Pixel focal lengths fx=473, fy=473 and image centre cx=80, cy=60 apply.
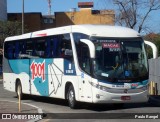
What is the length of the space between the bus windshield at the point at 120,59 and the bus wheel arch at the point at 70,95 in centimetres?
188

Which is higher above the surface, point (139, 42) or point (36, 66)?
point (139, 42)

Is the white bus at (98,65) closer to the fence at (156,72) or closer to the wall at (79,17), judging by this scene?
the fence at (156,72)

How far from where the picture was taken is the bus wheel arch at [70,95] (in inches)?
742

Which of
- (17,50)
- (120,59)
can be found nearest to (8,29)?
(17,50)

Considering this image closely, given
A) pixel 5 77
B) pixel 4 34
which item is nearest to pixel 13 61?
pixel 5 77

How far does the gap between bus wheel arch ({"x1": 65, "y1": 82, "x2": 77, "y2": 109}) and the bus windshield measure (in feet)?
6.17

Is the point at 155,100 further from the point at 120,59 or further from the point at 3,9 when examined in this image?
the point at 3,9

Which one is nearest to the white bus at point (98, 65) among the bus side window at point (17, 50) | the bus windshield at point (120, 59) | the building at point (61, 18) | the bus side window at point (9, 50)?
the bus windshield at point (120, 59)

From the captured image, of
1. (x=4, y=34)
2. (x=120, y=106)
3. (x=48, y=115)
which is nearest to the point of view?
(x=48, y=115)

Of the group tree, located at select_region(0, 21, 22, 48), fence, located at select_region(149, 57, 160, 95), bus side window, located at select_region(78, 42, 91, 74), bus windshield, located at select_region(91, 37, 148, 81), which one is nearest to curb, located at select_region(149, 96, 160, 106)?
fence, located at select_region(149, 57, 160, 95)

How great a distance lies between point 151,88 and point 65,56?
912cm

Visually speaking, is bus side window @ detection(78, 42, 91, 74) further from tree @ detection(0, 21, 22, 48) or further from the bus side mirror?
tree @ detection(0, 21, 22, 48)

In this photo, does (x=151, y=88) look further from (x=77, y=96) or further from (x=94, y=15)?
(x=94, y=15)

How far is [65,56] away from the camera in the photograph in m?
19.6
